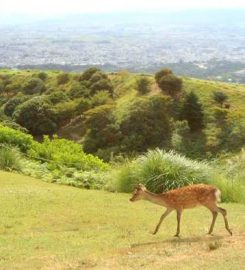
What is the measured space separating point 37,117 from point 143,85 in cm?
1165

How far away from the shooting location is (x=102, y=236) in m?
11.5

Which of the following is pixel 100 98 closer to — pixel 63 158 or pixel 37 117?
pixel 37 117

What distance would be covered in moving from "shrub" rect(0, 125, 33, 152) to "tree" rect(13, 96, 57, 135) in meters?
30.4

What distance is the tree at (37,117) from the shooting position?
58.7 meters

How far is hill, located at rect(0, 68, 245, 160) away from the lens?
49.5 meters

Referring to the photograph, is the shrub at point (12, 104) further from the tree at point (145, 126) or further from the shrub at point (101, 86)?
the tree at point (145, 126)

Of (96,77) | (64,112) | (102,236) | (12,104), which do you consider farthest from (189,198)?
(12,104)

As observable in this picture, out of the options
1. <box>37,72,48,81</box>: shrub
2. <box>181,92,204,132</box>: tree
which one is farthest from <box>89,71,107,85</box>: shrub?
<box>181,92,204,132</box>: tree

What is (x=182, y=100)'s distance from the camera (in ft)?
180

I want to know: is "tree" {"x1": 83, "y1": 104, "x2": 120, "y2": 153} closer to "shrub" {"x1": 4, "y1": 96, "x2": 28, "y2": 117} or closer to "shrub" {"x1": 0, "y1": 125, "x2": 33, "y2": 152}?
"shrub" {"x1": 4, "y1": 96, "x2": 28, "y2": 117}

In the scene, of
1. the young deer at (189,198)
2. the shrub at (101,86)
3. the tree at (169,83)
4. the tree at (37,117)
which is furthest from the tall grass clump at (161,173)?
the shrub at (101,86)

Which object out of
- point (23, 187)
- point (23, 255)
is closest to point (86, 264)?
point (23, 255)

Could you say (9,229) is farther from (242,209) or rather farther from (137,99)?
(137,99)

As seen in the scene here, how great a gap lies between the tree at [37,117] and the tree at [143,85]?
953 centimetres
